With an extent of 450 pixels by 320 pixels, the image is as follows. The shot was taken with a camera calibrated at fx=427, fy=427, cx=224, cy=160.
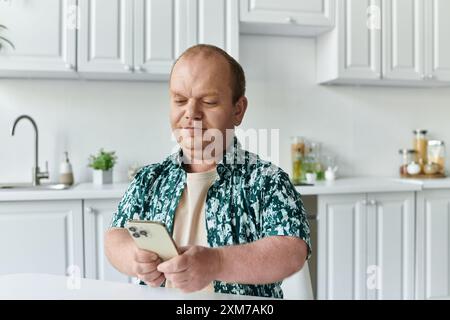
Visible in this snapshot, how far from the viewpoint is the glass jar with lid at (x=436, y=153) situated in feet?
10.2

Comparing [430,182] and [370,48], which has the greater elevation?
[370,48]

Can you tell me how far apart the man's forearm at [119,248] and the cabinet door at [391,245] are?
1.97 metres

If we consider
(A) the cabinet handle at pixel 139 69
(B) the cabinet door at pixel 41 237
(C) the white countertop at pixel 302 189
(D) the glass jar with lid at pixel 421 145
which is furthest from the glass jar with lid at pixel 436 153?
(B) the cabinet door at pixel 41 237

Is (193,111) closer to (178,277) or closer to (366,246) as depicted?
(178,277)

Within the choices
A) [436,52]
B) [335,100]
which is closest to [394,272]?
[335,100]

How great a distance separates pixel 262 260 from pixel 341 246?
1.85 meters

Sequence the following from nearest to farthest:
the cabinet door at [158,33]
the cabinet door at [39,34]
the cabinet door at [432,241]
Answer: the cabinet door at [39,34]
the cabinet door at [158,33]
the cabinet door at [432,241]

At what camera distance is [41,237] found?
7.19ft

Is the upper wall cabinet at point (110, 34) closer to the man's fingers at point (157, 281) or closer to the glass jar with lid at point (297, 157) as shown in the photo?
the glass jar with lid at point (297, 157)
